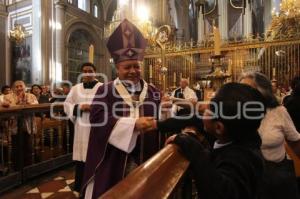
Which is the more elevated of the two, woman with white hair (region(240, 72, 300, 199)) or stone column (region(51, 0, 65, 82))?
stone column (region(51, 0, 65, 82))

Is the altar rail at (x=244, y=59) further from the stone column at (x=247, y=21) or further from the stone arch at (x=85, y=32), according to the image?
the stone column at (x=247, y=21)

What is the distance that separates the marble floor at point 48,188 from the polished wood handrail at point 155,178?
3232 millimetres

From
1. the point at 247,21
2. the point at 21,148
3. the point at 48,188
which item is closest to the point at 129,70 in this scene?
the point at 48,188

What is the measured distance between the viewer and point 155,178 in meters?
0.94

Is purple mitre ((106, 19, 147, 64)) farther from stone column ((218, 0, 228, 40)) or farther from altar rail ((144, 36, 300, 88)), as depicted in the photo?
stone column ((218, 0, 228, 40))

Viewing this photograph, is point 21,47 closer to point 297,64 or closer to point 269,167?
point 297,64

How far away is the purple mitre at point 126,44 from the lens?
2424 mm

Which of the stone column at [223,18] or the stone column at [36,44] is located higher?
the stone column at [223,18]

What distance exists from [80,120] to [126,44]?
5.94 feet

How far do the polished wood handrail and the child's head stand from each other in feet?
0.82

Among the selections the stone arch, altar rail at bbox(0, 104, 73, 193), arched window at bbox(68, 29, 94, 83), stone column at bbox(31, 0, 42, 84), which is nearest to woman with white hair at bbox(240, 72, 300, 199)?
altar rail at bbox(0, 104, 73, 193)

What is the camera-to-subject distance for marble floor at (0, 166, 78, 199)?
154 inches

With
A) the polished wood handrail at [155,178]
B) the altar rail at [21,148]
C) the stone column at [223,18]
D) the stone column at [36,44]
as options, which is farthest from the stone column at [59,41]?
the polished wood handrail at [155,178]

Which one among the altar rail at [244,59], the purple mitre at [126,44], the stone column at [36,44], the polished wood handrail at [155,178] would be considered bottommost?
the polished wood handrail at [155,178]
